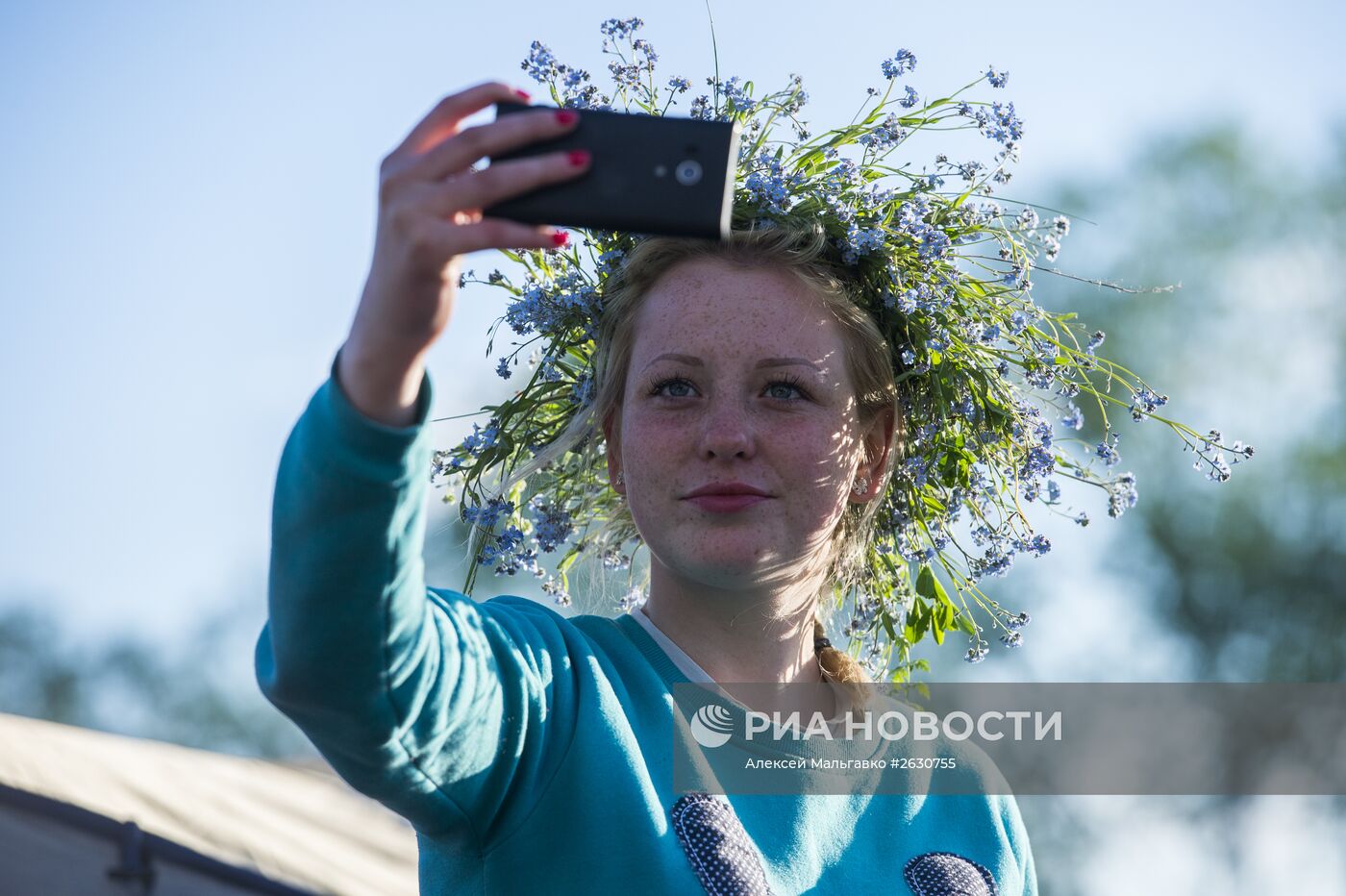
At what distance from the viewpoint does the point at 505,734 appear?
1.85 metres

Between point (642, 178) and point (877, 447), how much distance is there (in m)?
1.16

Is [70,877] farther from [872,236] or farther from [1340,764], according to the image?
[1340,764]

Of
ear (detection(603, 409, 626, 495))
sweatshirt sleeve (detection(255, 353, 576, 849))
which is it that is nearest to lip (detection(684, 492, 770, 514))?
ear (detection(603, 409, 626, 495))

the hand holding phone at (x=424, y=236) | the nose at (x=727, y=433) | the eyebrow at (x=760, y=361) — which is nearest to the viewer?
the hand holding phone at (x=424, y=236)

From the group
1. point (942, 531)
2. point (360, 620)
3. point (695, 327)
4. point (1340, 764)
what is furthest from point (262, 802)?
point (1340, 764)

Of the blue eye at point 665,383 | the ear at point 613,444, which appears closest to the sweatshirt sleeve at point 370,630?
the blue eye at point 665,383

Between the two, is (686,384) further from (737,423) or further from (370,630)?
(370,630)

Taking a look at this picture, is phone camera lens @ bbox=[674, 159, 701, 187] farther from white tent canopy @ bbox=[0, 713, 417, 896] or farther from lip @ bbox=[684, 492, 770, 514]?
white tent canopy @ bbox=[0, 713, 417, 896]

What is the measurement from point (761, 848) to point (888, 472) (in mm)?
830

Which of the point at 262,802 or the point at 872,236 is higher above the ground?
the point at 872,236

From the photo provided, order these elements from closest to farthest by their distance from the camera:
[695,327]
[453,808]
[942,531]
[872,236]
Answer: [453,808], [695,327], [872,236], [942,531]

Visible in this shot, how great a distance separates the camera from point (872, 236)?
2549 millimetres

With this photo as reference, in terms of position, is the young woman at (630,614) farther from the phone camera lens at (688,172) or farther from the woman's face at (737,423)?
the phone camera lens at (688,172)

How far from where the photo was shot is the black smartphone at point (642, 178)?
156cm
